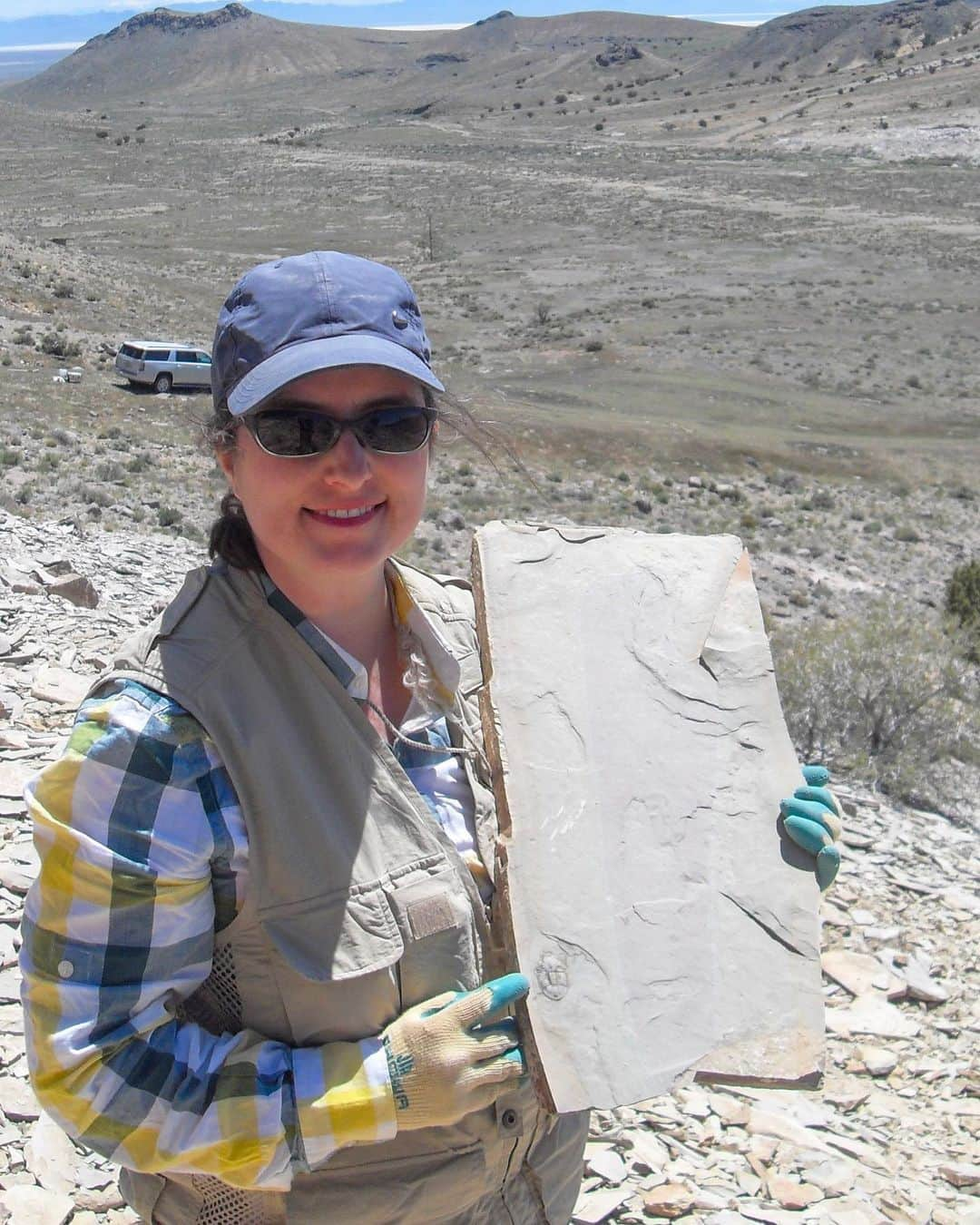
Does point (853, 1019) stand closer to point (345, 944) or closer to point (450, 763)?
point (450, 763)

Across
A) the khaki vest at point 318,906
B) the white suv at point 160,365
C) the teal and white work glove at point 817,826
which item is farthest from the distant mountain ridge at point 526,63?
the khaki vest at point 318,906

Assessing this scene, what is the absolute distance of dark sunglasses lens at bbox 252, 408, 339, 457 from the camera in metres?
1.84

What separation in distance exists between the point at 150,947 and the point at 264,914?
16 cm

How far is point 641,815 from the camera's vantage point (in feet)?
7.52

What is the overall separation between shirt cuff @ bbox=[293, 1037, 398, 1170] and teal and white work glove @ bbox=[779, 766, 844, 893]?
0.96 m

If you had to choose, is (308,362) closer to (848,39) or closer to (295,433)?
(295,433)

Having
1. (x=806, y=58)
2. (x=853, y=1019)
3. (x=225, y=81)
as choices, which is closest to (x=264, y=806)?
(x=853, y=1019)

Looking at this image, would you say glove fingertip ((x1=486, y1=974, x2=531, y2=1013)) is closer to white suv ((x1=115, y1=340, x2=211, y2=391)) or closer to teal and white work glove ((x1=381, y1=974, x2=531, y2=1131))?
teal and white work glove ((x1=381, y1=974, x2=531, y2=1131))

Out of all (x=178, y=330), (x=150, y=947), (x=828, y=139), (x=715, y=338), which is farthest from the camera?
(x=828, y=139)

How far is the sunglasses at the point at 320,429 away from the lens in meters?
1.84

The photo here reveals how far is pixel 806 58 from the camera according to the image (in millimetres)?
124000

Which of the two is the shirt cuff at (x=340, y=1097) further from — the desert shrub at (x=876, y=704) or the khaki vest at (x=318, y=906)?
the desert shrub at (x=876, y=704)

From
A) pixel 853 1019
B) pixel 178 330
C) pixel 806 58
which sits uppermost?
pixel 806 58

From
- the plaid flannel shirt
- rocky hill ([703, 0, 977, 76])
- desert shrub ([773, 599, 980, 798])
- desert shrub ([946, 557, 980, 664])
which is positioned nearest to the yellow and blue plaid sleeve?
the plaid flannel shirt
